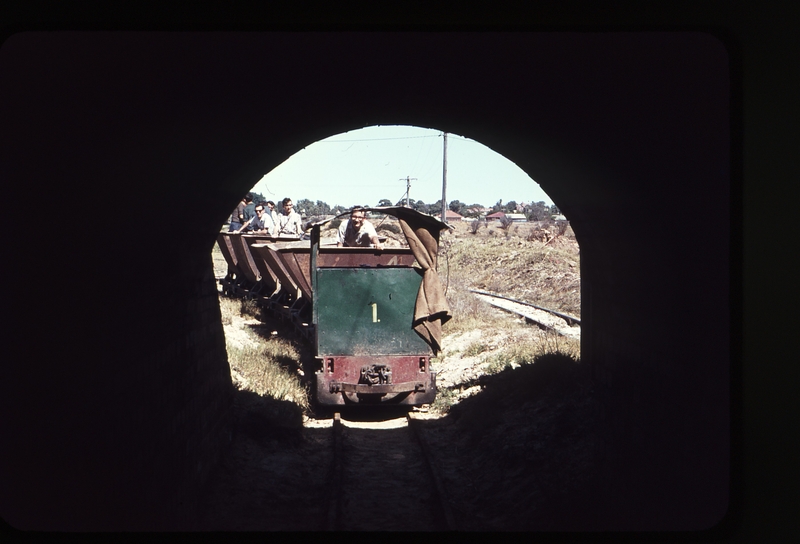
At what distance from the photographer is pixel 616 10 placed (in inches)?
144

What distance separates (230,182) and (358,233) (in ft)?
16.6

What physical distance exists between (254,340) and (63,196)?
11.7m

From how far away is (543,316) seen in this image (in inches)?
795


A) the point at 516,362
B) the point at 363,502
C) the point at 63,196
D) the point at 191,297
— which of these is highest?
the point at 63,196

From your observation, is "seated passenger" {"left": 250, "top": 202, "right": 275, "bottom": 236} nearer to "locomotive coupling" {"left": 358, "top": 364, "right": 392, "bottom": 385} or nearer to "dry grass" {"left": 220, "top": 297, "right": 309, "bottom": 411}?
"dry grass" {"left": 220, "top": 297, "right": 309, "bottom": 411}

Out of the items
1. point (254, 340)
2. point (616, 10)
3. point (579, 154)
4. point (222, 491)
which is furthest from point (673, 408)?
point (254, 340)

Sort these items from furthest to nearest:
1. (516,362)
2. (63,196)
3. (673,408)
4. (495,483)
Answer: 1. (516,362)
2. (495,483)
3. (673,408)
4. (63,196)

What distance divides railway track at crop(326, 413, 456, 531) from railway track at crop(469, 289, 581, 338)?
21.1ft

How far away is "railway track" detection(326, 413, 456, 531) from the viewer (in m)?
7.22

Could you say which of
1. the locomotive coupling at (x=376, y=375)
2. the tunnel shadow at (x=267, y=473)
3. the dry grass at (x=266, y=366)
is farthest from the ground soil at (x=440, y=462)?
the locomotive coupling at (x=376, y=375)

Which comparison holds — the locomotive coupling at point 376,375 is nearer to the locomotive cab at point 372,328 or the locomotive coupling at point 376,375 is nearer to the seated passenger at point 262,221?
the locomotive cab at point 372,328

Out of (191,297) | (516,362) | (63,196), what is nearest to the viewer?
(63,196)

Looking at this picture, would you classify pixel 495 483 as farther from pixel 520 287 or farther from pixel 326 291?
pixel 520 287

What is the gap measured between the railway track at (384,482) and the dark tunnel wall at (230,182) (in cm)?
149
